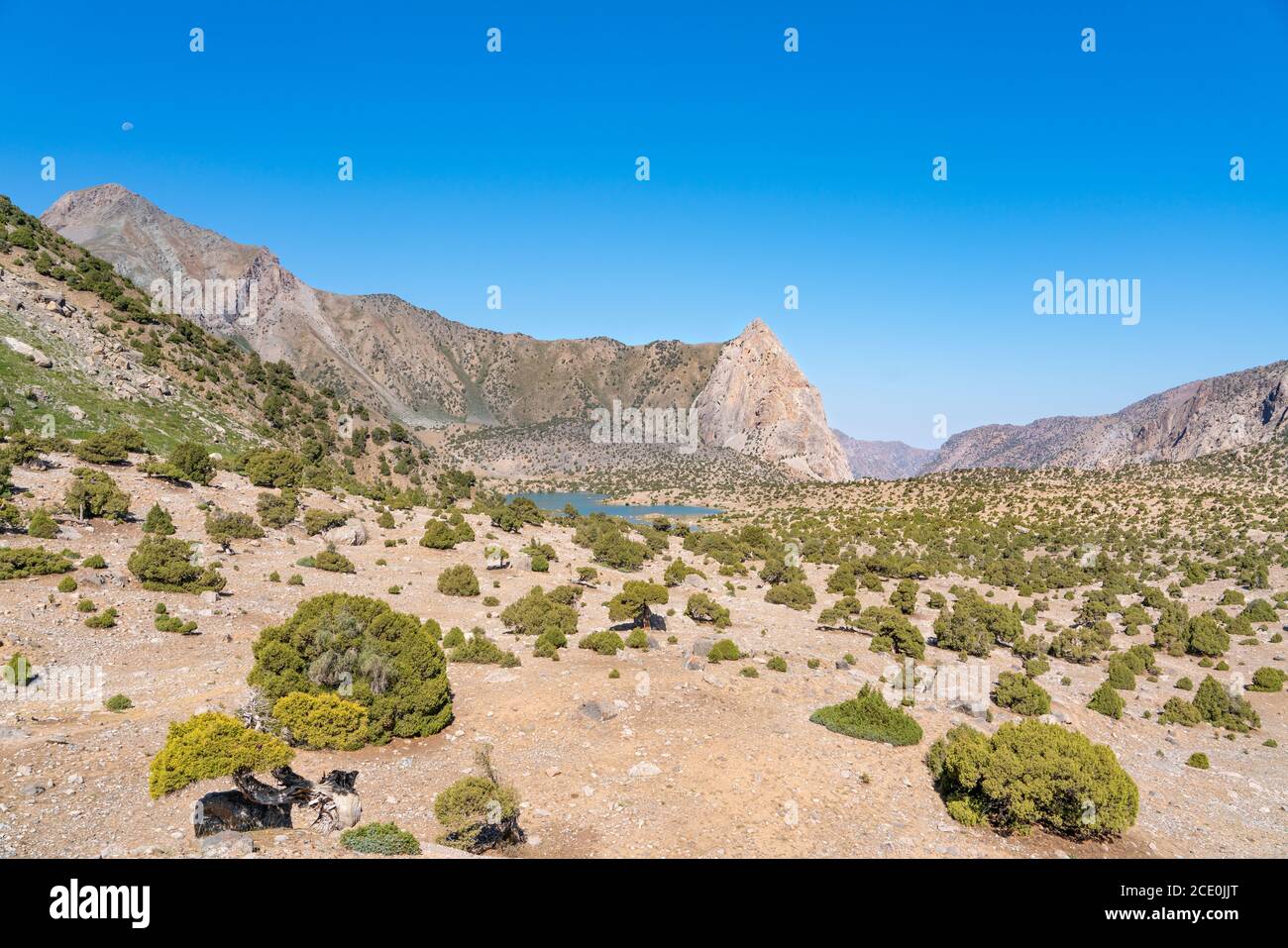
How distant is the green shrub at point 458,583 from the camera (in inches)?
1194

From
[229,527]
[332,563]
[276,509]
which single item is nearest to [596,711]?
[332,563]

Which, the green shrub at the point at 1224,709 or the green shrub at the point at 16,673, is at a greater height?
the green shrub at the point at 16,673

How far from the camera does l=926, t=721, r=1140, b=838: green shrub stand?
1294cm

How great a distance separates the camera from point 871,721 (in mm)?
17672

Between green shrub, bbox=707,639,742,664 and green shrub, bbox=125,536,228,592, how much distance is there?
18.4 m

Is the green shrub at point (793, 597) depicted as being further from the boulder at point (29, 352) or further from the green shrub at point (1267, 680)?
the boulder at point (29, 352)

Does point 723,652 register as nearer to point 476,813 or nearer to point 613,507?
point 476,813

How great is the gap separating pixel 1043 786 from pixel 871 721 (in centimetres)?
503

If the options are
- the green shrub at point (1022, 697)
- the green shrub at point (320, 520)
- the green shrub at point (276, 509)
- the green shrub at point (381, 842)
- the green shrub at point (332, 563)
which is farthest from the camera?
the green shrub at point (320, 520)

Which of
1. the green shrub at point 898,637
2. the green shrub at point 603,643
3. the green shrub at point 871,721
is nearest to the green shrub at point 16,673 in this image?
the green shrub at point 603,643

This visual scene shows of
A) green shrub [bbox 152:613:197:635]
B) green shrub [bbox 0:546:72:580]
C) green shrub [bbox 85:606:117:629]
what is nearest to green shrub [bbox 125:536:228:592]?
green shrub [bbox 0:546:72:580]

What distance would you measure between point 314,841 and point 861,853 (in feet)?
31.6

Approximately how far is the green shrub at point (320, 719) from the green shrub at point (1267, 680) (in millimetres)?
35297
